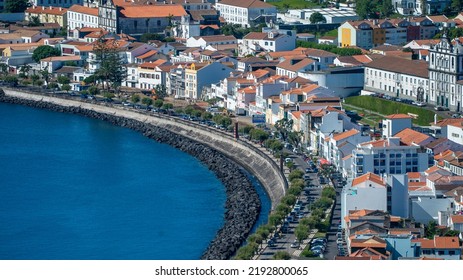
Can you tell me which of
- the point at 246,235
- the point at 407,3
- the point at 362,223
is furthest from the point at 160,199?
the point at 407,3

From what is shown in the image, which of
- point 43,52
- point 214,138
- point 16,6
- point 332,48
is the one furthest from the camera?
point 16,6

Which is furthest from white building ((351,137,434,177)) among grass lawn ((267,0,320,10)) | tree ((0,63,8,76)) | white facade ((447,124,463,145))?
grass lawn ((267,0,320,10))

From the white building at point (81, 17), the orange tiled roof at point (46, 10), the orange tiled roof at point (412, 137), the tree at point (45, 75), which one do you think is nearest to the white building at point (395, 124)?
the orange tiled roof at point (412, 137)

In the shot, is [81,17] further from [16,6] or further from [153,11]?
[16,6]

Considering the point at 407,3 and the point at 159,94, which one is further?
the point at 407,3

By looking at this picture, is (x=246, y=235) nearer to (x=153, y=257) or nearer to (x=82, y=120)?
(x=153, y=257)

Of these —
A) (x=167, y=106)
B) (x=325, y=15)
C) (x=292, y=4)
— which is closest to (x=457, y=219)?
(x=167, y=106)

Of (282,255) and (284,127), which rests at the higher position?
(284,127)
